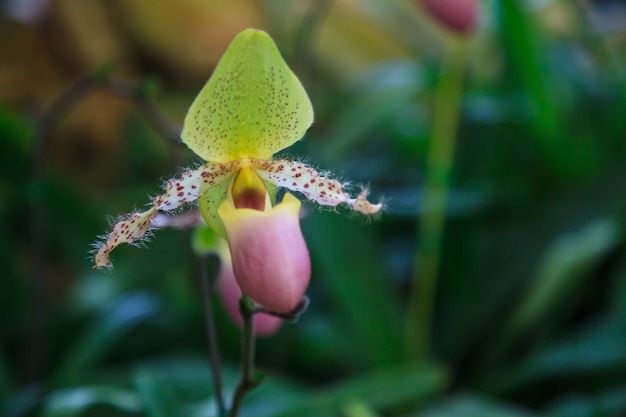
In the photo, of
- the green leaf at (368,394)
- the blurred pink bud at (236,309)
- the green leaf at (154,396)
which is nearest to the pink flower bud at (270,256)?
the blurred pink bud at (236,309)

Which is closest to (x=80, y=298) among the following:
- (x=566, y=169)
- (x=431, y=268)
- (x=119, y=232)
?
(x=431, y=268)

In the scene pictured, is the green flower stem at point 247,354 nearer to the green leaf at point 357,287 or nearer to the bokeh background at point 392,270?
the bokeh background at point 392,270

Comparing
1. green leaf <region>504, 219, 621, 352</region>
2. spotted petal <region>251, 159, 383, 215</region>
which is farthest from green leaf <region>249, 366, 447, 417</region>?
spotted petal <region>251, 159, 383, 215</region>

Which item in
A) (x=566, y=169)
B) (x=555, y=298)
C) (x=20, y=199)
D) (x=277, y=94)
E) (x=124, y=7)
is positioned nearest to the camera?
(x=277, y=94)

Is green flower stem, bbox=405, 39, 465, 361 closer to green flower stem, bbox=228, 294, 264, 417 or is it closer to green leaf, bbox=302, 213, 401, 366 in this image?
green leaf, bbox=302, 213, 401, 366

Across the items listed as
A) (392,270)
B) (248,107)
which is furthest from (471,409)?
(248,107)

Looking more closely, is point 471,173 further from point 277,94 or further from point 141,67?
point 141,67
